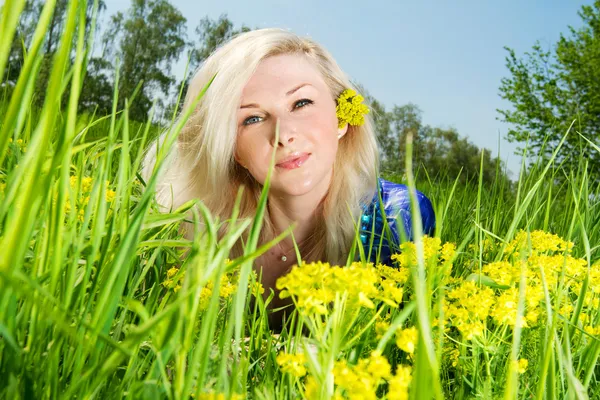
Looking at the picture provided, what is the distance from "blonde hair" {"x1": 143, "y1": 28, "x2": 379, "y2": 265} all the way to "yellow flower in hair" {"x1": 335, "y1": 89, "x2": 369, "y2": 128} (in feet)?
0.55

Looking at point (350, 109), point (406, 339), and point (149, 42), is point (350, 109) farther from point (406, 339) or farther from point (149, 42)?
point (149, 42)

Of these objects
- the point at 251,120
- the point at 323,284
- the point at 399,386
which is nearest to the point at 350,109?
the point at 251,120

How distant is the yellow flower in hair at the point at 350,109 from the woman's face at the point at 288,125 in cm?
20

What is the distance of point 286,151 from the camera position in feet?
9.27

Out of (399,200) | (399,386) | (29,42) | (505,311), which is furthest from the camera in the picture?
(29,42)

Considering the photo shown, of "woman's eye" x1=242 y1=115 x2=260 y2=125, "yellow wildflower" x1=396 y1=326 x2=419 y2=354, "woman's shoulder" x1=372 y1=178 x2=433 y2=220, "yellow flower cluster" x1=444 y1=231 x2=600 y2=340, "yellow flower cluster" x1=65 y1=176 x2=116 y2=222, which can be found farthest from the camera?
"woman's shoulder" x1=372 y1=178 x2=433 y2=220

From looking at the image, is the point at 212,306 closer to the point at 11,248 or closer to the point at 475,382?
the point at 11,248

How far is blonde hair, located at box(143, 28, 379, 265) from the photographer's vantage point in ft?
10.6

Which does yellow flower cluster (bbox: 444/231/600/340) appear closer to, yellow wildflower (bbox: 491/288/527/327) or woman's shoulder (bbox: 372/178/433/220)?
yellow wildflower (bbox: 491/288/527/327)

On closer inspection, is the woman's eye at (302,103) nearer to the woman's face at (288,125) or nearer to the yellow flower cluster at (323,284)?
the woman's face at (288,125)

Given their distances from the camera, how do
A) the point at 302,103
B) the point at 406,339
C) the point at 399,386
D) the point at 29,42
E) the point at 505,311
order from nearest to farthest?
the point at 399,386, the point at 406,339, the point at 505,311, the point at 302,103, the point at 29,42

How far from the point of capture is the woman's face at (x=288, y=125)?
9.44 ft

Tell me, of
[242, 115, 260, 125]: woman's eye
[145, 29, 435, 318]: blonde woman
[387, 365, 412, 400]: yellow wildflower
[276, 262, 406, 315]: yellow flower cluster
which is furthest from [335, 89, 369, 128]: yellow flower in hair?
[387, 365, 412, 400]: yellow wildflower

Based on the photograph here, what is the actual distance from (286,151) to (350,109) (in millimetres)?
838
